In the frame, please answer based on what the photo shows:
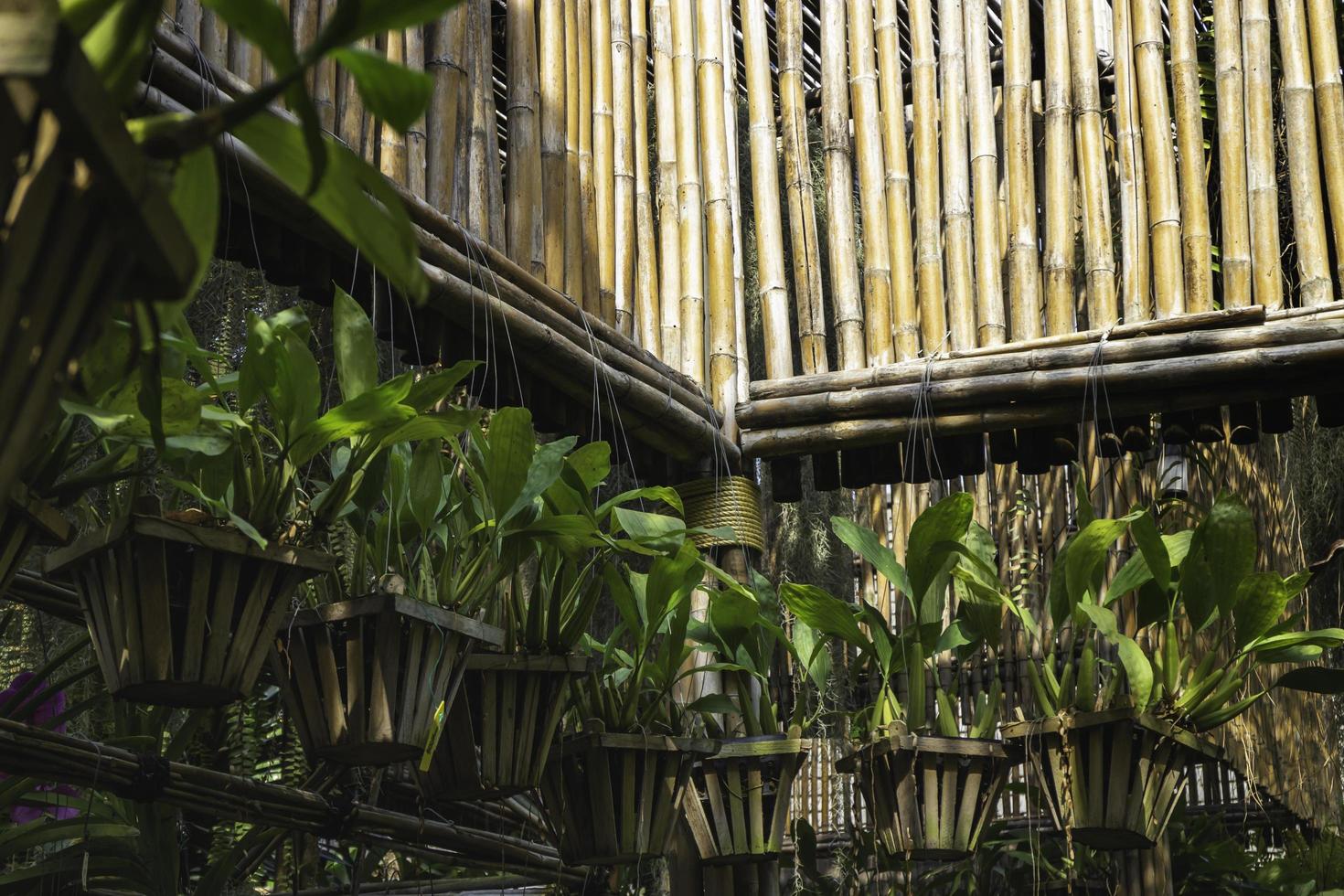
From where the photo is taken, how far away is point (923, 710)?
258 cm

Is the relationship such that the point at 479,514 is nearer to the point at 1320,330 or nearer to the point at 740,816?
the point at 740,816

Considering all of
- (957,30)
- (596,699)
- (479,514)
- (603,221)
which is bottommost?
(596,699)

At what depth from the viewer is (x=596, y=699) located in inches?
93.9

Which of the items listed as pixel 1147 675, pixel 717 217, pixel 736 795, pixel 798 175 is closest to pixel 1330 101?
pixel 798 175

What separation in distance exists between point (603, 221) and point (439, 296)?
798 millimetres

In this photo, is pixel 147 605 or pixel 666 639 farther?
pixel 666 639

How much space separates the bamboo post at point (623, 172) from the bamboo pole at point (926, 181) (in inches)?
24.2

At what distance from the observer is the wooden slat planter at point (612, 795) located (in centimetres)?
235

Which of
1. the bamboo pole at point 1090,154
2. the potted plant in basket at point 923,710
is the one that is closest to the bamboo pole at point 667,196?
the potted plant in basket at point 923,710

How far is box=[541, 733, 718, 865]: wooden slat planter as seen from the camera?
2346 millimetres

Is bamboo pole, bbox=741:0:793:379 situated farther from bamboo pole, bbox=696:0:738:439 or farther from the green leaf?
the green leaf

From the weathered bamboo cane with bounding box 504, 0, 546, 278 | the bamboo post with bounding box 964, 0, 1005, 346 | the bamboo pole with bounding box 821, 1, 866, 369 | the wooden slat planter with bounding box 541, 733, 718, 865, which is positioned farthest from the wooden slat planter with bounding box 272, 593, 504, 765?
the bamboo post with bounding box 964, 0, 1005, 346

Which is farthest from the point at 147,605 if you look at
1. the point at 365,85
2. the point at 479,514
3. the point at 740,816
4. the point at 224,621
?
the point at 740,816

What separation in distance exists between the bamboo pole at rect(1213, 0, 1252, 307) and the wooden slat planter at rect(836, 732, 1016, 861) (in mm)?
1075
